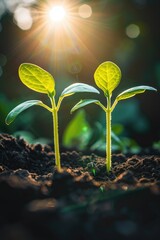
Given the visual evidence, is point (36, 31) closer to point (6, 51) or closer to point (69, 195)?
point (6, 51)

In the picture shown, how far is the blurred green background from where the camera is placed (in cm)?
387

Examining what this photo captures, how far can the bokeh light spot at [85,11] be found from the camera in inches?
152

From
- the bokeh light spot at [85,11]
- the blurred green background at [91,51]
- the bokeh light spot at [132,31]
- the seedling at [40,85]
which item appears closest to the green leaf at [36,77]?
the seedling at [40,85]

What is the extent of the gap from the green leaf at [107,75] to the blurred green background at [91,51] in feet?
7.81

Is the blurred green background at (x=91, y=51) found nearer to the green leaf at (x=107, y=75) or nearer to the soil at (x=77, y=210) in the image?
the green leaf at (x=107, y=75)

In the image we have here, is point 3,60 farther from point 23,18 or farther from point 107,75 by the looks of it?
point 107,75

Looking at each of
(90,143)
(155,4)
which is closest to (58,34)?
(155,4)

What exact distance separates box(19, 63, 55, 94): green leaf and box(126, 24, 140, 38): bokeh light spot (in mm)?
2924

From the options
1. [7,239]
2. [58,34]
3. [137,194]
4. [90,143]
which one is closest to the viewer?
[7,239]

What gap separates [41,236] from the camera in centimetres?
65

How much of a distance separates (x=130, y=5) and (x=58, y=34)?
34.7 inches

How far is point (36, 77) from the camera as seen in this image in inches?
52.4

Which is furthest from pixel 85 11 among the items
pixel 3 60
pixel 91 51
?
pixel 3 60

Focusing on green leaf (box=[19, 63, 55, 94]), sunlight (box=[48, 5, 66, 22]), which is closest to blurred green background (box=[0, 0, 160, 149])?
sunlight (box=[48, 5, 66, 22])
